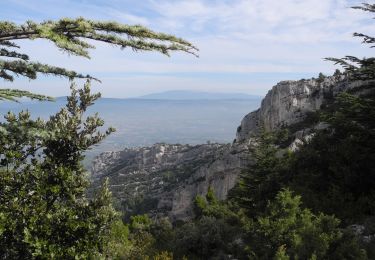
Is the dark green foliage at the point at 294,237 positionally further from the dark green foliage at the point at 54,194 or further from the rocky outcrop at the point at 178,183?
the rocky outcrop at the point at 178,183

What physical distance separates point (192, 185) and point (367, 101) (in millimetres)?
85156

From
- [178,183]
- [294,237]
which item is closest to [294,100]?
[178,183]

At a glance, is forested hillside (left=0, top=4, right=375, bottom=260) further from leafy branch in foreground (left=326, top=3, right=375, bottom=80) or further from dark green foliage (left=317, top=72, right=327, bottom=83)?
dark green foliage (left=317, top=72, right=327, bottom=83)

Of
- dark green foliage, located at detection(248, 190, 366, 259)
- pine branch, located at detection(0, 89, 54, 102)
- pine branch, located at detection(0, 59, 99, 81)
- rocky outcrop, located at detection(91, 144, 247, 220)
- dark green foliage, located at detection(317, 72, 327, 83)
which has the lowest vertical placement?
rocky outcrop, located at detection(91, 144, 247, 220)

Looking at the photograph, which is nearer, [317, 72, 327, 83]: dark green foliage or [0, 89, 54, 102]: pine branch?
[0, 89, 54, 102]: pine branch

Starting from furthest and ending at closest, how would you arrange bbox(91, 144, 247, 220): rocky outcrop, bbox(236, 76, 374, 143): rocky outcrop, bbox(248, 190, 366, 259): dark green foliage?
bbox(91, 144, 247, 220): rocky outcrop, bbox(236, 76, 374, 143): rocky outcrop, bbox(248, 190, 366, 259): dark green foliage

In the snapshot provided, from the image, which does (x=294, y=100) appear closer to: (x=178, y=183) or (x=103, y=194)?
(x=178, y=183)

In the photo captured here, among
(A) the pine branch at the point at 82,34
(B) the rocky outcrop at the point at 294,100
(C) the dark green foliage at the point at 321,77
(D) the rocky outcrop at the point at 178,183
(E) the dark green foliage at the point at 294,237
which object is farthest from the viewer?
(C) the dark green foliage at the point at 321,77

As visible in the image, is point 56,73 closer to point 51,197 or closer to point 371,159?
point 51,197

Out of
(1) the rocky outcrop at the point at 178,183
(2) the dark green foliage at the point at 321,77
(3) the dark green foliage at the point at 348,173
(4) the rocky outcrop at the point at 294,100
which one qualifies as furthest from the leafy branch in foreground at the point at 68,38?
(2) the dark green foliage at the point at 321,77

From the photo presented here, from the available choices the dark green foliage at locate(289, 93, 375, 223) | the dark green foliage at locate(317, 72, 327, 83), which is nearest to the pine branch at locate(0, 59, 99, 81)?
the dark green foliage at locate(289, 93, 375, 223)

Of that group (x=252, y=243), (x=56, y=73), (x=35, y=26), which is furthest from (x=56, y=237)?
(x=252, y=243)

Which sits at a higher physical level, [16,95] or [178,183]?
[16,95]

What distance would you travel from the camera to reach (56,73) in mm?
7094
